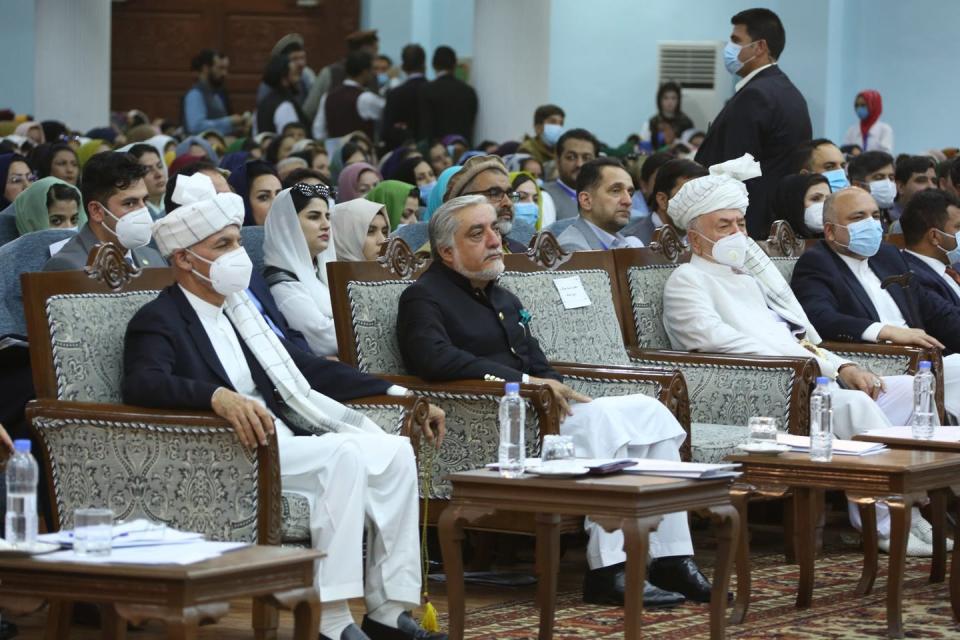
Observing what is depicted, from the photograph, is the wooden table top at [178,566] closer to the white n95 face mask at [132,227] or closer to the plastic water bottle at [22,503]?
the plastic water bottle at [22,503]

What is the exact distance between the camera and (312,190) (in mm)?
5781

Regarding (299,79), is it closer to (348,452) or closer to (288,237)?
(288,237)

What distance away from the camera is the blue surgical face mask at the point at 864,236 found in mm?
6695

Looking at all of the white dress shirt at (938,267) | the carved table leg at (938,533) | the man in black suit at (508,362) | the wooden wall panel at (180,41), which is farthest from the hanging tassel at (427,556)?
the wooden wall panel at (180,41)

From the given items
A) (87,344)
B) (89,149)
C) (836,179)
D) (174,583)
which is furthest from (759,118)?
(174,583)

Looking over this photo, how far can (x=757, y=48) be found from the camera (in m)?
7.79

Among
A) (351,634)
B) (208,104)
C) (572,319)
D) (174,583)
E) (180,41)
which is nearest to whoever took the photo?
(174,583)

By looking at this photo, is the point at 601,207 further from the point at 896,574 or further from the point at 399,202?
the point at 896,574

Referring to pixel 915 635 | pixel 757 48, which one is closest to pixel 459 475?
pixel 915 635

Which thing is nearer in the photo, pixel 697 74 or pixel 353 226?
pixel 353 226

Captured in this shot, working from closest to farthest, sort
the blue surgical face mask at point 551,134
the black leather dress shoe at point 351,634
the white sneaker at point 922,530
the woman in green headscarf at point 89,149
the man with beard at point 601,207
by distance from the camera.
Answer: the black leather dress shoe at point 351,634 → the white sneaker at point 922,530 → the man with beard at point 601,207 → the woman in green headscarf at point 89,149 → the blue surgical face mask at point 551,134

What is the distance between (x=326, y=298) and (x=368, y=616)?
64.8 inches

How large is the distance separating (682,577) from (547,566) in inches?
25.6

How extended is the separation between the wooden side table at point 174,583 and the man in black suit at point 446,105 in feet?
30.0
